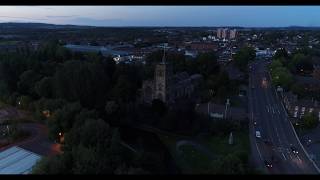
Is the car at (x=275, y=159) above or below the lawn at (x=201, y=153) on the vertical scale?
above

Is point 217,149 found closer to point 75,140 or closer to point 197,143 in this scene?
point 197,143

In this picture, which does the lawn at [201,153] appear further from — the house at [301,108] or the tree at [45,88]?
the tree at [45,88]

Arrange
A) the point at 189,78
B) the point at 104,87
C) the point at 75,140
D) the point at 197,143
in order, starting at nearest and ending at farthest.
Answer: the point at 75,140
the point at 197,143
the point at 104,87
the point at 189,78

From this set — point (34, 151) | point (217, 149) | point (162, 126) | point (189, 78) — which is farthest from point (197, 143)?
point (189, 78)

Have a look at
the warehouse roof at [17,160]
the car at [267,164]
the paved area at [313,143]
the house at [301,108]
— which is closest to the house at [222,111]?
the house at [301,108]

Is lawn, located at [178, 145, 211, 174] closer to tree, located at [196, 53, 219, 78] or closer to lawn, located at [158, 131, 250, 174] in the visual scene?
lawn, located at [158, 131, 250, 174]

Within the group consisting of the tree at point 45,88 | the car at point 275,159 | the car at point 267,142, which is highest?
the tree at point 45,88
